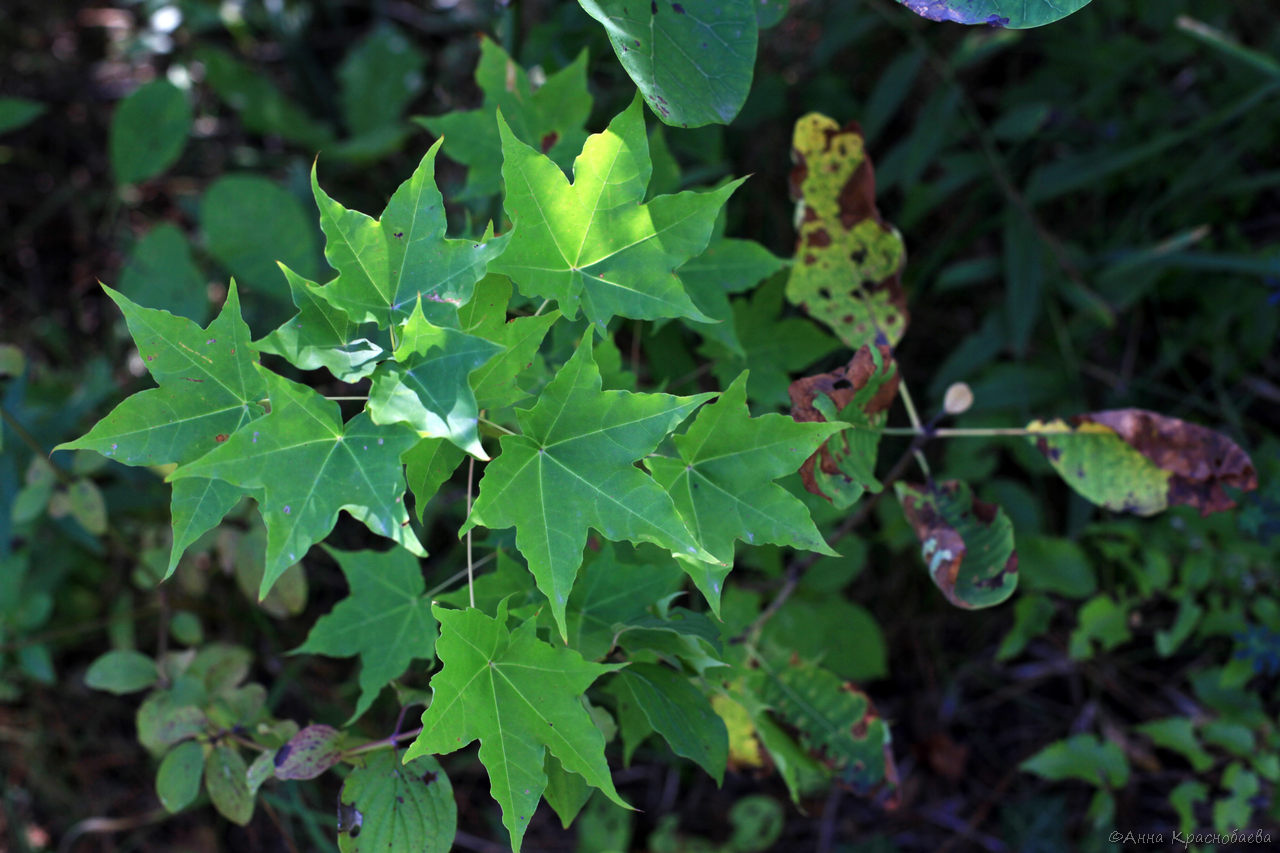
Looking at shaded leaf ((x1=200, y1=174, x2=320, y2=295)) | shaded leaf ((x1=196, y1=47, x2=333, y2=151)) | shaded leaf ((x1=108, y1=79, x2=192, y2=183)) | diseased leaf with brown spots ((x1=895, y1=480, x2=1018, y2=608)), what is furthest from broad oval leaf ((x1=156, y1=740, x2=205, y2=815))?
shaded leaf ((x1=196, y1=47, x2=333, y2=151))

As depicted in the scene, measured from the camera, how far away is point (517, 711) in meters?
1.04

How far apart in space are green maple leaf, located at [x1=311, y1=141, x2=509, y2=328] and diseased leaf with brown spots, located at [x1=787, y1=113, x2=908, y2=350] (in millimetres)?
689

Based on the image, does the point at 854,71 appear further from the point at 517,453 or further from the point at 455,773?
the point at 455,773

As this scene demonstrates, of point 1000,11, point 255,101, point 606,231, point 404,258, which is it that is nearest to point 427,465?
point 404,258

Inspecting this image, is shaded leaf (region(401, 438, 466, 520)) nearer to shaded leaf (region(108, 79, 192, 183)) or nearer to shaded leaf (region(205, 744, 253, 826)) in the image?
shaded leaf (region(205, 744, 253, 826))

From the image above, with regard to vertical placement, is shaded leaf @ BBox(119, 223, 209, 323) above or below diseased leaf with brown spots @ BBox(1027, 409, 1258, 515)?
below

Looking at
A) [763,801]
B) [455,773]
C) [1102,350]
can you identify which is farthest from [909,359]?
[455,773]

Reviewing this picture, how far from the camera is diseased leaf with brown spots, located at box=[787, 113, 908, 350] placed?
1469mm

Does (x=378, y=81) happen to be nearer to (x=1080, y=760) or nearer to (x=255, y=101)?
(x=255, y=101)

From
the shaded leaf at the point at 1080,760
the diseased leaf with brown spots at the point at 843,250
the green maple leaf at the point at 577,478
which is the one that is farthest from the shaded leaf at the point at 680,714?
the shaded leaf at the point at 1080,760

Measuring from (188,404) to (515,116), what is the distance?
74cm

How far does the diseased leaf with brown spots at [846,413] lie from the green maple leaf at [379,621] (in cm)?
63

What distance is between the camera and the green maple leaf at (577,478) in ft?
3.16

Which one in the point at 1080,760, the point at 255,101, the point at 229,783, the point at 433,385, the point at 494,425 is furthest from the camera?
the point at 255,101
